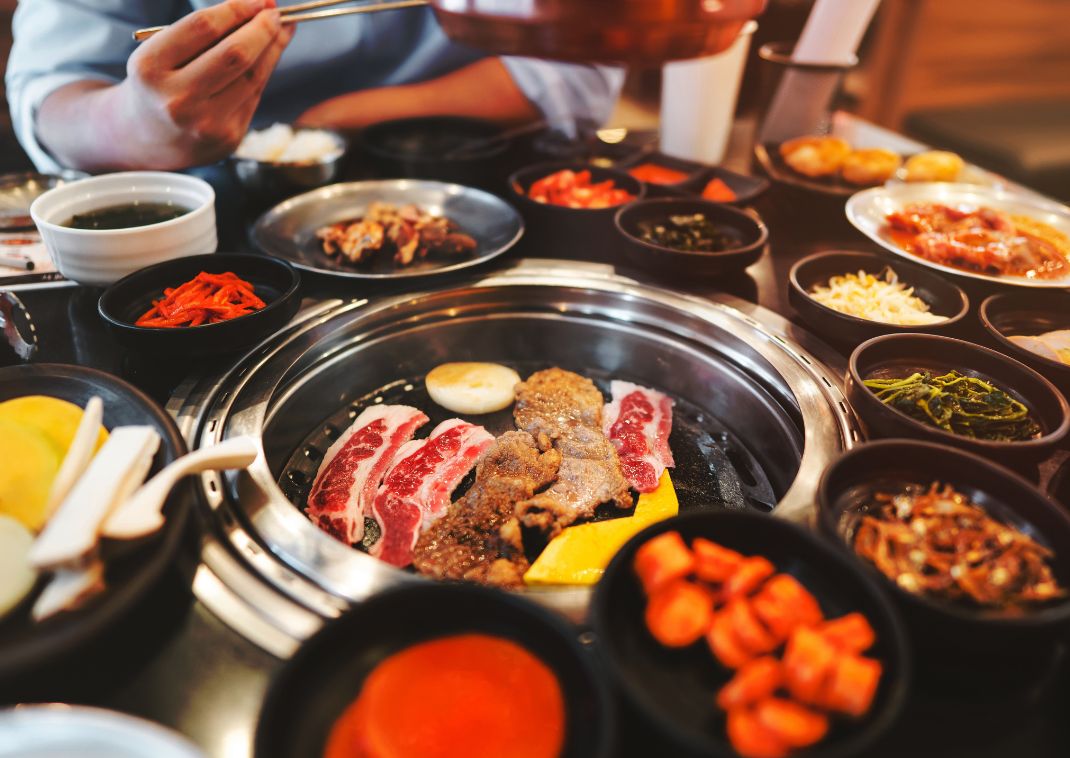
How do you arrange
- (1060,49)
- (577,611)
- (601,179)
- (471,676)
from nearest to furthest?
1. (471,676)
2. (577,611)
3. (601,179)
4. (1060,49)

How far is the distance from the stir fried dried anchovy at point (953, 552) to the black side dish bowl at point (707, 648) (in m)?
0.14

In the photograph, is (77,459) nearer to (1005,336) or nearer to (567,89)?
(1005,336)

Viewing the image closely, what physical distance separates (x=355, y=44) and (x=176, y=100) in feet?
5.96

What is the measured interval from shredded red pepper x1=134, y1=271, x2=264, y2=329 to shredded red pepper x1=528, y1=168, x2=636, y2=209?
4.66 ft

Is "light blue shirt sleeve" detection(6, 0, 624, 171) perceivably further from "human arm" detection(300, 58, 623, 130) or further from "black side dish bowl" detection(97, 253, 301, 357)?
"black side dish bowl" detection(97, 253, 301, 357)

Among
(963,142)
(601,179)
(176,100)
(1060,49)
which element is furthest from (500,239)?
(1060,49)

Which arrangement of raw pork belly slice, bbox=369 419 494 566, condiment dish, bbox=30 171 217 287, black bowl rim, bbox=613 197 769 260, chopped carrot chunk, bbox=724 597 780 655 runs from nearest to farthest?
1. chopped carrot chunk, bbox=724 597 780 655
2. raw pork belly slice, bbox=369 419 494 566
3. condiment dish, bbox=30 171 217 287
4. black bowl rim, bbox=613 197 769 260

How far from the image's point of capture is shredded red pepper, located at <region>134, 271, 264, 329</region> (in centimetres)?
225

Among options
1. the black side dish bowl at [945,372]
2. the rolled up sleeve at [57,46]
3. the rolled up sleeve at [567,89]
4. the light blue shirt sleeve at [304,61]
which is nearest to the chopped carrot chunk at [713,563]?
the black side dish bowl at [945,372]

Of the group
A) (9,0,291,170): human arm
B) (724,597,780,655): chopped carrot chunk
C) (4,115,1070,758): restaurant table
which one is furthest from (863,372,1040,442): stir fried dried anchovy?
(9,0,291,170): human arm

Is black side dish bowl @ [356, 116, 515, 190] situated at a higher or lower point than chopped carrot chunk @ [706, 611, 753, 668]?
higher

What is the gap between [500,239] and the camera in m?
2.98

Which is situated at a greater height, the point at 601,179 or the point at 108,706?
the point at 601,179

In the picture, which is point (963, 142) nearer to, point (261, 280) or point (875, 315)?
point (875, 315)
